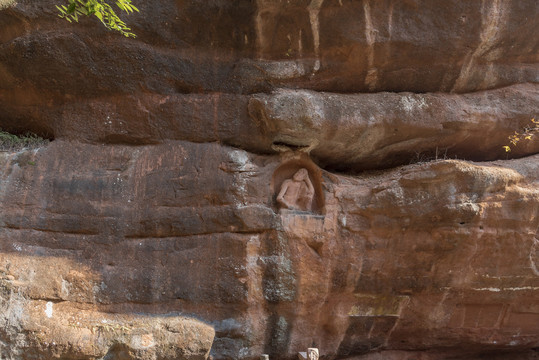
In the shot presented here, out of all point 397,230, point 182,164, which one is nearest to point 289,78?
point 182,164

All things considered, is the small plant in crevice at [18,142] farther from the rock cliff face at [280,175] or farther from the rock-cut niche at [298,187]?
the rock-cut niche at [298,187]

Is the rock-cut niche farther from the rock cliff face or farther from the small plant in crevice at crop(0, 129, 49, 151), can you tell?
the small plant in crevice at crop(0, 129, 49, 151)

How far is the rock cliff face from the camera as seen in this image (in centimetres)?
801

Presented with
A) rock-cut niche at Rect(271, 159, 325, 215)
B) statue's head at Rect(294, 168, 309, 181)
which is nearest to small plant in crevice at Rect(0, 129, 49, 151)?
rock-cut niche at Rect(271, 159, 325, 215)

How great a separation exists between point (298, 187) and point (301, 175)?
0.23 m

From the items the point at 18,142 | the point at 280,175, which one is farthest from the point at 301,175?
the point at 18,142

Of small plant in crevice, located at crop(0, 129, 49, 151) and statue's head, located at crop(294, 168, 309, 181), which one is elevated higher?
small plant in crevice, located at crop(0, 129, 49, 151)

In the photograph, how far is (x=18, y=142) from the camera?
859 centimetres

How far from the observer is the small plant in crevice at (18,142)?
8.51 meters

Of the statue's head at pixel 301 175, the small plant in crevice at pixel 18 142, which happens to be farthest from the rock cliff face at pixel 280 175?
the small plant in crevice at pixel 18 142

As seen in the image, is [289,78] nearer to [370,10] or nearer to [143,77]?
[370,10]

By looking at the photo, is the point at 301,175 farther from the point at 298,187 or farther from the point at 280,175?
the point at 280,175

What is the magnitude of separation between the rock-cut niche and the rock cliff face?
0.04m

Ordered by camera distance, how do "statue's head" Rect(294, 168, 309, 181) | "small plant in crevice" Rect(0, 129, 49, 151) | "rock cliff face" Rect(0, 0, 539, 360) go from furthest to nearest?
"statue's head" Rect(294, 168, 309, 181), "small plant in crevice" Rect(0, 129, 49, 151), "rock cliff face" Rect(0, 0, 539, 360)
